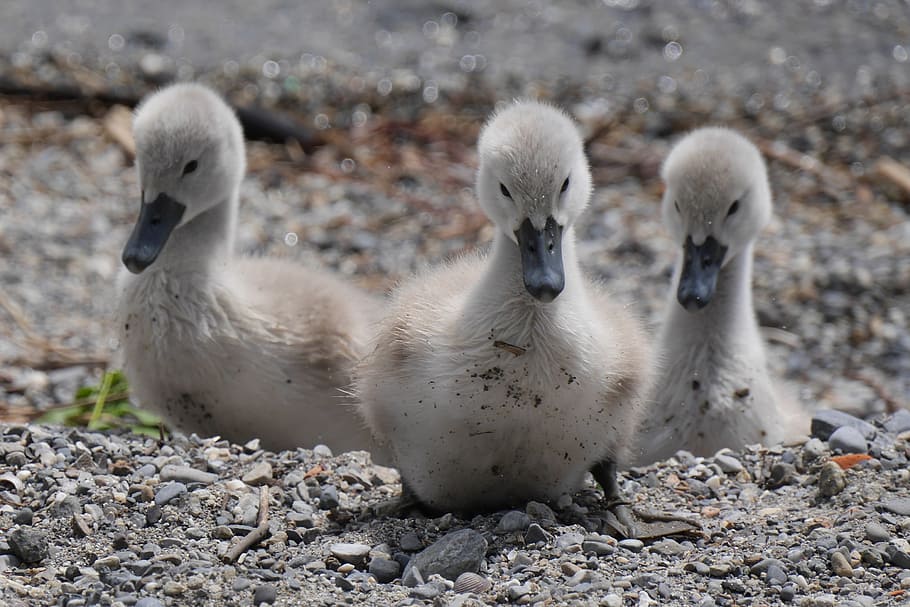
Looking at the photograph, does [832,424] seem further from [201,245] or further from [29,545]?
[29,545]

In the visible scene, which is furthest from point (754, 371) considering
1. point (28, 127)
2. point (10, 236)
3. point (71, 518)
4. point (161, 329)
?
point (28, 127)

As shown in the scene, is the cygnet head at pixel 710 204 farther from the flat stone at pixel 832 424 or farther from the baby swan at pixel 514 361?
the baby swan at pixel 514 361

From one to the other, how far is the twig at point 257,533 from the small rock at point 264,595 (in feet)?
0.90

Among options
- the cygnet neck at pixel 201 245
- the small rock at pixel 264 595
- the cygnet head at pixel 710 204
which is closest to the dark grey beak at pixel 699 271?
the cygnet head at pixel 710 204

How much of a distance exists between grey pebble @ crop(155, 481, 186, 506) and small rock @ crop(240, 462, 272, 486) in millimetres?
251

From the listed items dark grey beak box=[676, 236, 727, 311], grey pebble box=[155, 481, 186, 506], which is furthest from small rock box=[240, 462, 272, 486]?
dark grey beak box=[676, 236, 727, 311]

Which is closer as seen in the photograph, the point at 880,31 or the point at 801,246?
the point at 801,246

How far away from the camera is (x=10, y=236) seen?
25.3 ft

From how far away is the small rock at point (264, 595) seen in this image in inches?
129

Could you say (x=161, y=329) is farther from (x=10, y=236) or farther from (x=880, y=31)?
(x=880, y=31)

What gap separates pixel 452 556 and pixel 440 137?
6.13 m

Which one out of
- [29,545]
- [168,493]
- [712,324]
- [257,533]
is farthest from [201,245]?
[712,324]

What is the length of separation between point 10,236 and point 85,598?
193 inches

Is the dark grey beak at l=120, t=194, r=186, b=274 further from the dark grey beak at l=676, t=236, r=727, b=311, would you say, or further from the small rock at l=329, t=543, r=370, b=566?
the dark grey beak at l=676, t=236, r=727, b=311
